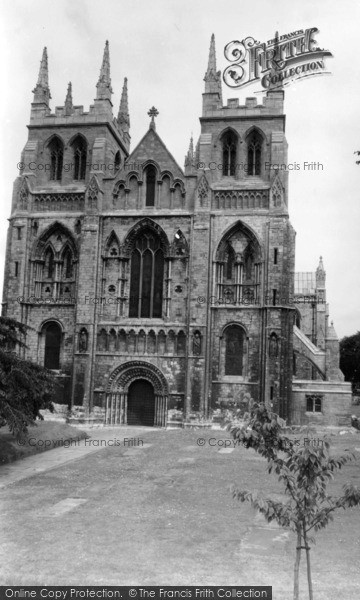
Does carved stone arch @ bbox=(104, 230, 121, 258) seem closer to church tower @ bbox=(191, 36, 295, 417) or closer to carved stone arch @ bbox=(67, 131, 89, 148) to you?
church tower @ bbox=(191, 36, 295, 417)

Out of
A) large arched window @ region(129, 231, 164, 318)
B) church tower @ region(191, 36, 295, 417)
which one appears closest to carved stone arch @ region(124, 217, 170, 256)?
large arched window @ region(129, 231, 164, 318)

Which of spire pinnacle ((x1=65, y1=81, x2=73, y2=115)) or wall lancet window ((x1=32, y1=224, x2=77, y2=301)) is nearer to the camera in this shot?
wall lancet window ((x1=32, y1=224, x2=77, y2=301))

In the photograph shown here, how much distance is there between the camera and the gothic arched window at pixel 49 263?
36875 mm

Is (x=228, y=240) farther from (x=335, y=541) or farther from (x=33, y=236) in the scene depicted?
(x=335, y=541)

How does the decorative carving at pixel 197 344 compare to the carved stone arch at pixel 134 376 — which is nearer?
the decorative carving at pixel 197 344

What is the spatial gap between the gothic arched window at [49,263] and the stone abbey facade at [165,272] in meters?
0.09

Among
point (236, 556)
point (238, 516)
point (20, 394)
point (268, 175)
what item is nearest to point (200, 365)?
point (268, 175)

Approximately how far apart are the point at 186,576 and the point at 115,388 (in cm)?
2590

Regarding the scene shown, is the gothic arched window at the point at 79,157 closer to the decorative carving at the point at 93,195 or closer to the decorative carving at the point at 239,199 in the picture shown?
the decorative carving at the point at 93,195

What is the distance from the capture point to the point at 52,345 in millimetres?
36312

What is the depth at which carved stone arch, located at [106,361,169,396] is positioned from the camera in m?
34.3

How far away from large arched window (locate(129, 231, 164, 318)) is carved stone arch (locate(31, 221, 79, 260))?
12.5ft

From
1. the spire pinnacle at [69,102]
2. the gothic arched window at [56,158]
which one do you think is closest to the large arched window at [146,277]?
the gothic arched window at [56,158]

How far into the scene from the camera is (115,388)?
3475cm
